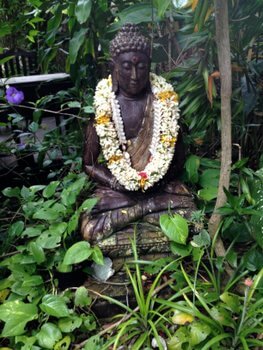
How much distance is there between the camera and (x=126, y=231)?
1760mm

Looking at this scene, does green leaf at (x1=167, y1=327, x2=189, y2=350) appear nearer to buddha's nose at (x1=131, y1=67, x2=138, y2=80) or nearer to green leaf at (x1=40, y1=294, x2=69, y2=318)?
green leaf at (x1=40, y1=294, x2=69, y2=318)

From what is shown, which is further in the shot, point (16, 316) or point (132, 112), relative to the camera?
point (132, 112)

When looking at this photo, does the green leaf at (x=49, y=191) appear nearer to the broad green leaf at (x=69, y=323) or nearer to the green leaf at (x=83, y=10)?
the broad green leaf at (x=69, y=323)

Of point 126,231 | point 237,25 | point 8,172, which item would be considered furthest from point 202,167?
point 8,172

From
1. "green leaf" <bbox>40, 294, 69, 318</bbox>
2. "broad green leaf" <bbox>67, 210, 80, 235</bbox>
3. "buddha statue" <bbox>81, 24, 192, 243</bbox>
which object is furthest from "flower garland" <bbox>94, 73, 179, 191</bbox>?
"green leaf" <bbox>40, 294, 69, 318</bbox>

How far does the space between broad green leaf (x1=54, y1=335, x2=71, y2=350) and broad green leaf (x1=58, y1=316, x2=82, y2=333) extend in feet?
0.10

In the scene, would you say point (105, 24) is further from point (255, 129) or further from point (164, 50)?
point (255, 129)

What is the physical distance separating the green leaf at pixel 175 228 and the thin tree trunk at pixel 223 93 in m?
0.20

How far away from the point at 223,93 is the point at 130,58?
1.55 feet

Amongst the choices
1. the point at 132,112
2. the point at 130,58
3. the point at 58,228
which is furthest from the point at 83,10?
the point at 58,228

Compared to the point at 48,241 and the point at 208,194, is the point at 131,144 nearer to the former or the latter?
the point at 208,194

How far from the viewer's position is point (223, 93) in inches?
60.3

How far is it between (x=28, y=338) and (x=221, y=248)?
0.91m

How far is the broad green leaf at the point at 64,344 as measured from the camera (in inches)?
56.5
